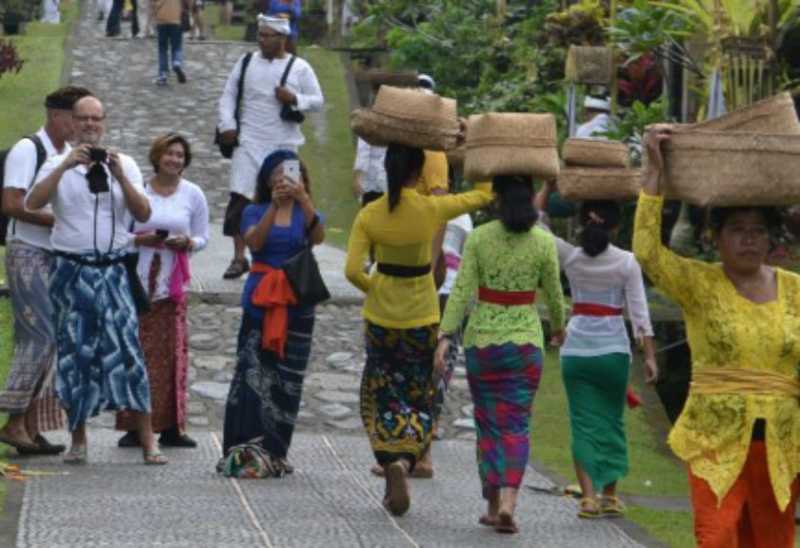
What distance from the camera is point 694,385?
7723 mm

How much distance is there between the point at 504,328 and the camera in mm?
10312

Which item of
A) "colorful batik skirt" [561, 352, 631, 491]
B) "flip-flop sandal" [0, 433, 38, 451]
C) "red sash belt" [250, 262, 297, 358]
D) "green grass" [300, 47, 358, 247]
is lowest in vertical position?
"green grass" [300, 47, 358, 247]

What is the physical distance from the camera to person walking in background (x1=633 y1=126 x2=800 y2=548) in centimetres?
757

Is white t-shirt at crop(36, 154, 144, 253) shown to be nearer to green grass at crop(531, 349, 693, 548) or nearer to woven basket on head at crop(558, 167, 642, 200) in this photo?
woven basket on head at crop(558, 167, 642, 200)

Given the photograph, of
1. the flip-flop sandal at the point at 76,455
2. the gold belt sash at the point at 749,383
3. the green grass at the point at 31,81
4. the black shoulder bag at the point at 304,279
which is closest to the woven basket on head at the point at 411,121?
the black shoulder bag at the point at 304,279

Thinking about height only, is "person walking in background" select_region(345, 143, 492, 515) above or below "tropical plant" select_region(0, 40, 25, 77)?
above

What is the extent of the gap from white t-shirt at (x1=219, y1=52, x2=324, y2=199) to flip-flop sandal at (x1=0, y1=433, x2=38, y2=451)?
16.9 ft

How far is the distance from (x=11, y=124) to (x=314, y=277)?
13860mm

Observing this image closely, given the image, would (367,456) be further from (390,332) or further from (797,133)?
(797,133)

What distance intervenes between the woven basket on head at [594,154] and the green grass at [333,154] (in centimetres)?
853

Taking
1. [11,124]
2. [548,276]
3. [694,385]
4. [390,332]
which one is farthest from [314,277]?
[11,124]

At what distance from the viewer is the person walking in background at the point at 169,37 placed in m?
27.5

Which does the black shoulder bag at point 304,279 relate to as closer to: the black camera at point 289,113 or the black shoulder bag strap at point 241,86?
the black camera at point 289,113

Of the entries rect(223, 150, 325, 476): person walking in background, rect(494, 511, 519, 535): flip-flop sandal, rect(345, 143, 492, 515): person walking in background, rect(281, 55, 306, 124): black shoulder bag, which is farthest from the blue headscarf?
rect(281, 55, 306, 124): black shoulder bag
